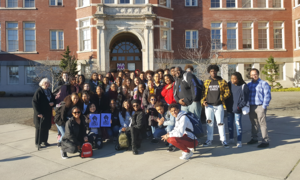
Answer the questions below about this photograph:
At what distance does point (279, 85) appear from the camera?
70.4 ft

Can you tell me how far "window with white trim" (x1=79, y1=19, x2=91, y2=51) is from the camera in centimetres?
2025

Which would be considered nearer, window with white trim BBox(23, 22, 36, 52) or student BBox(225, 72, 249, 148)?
student BBox(225, 72, 249, 148)

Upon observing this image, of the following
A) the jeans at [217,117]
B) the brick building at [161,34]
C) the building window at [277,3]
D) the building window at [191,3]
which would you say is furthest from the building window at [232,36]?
the jeans at [217,117]

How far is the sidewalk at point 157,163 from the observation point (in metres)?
3.99

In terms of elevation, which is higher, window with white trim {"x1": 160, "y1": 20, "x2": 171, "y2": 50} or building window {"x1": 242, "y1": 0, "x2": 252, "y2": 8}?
building window {"x1": 242, "y1": 0, "x2": 252, "y2": 8}

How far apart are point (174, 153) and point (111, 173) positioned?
1.61 meters

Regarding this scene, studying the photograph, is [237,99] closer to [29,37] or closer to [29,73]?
[29,73]

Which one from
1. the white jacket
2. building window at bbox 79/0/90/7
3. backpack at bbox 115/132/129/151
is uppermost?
building window at bbox 79/0/90/7

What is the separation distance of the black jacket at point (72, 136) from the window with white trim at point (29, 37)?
19.4m

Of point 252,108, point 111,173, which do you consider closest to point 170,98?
point 252,108

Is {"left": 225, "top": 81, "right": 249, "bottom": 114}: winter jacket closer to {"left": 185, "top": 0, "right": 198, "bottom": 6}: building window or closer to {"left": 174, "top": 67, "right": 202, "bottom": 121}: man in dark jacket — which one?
{"left": 174, "top": 67, "right": 202, "bottom": 121}: man in dark jacket

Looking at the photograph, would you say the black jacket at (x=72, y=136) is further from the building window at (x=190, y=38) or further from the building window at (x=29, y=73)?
the building window at (x=29, y=73)

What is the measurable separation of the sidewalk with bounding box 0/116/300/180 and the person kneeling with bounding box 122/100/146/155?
0.21 metres

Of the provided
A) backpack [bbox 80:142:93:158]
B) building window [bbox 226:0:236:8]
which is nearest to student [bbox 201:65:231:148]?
backpack [bbox 80:142:93:158]
